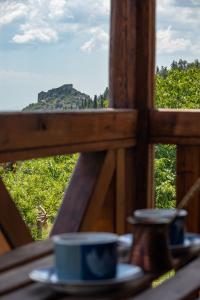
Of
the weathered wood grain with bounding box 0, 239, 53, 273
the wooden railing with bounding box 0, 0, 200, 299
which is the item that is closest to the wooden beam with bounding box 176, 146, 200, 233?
the wooden railing with bounding box 0, 0, 200, 299

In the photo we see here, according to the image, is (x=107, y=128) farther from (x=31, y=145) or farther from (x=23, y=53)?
(x=23, y=53)

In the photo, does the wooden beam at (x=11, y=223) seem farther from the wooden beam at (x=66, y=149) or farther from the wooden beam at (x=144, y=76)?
the wooden beam at (x=144, y=76)

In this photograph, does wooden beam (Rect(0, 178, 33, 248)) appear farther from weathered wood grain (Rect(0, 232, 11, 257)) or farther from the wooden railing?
the wooden railing

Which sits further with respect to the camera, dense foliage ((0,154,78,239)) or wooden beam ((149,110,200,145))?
dense foliage ((0,154,78,239))

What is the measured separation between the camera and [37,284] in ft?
4.39

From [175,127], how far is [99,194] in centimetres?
44

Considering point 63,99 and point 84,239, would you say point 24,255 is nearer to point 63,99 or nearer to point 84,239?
point 84,239

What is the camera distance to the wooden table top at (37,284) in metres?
1.27

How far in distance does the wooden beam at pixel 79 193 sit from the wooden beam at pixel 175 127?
290 mm

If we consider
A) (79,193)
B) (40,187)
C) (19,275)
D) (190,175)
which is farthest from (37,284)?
(40,187)

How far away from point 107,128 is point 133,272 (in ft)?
5.37

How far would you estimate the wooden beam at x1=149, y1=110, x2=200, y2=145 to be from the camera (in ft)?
9.90

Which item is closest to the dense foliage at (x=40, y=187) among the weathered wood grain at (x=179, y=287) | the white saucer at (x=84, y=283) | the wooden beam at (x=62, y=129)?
the wooden beam at (x=62, y=129)

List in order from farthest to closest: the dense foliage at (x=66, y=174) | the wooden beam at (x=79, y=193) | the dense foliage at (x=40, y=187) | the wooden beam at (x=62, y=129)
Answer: the dense foliage at (x=40, y=187)
the dense foliage at (x=66, y=174)
the wooden beam at (x=79, y=193)
the wooden beam at (x=62, y=129)
